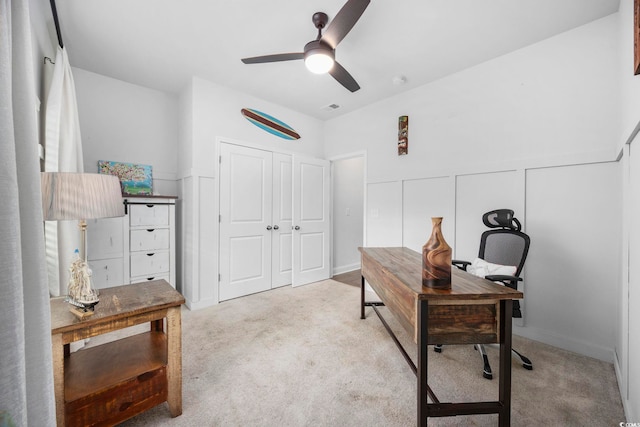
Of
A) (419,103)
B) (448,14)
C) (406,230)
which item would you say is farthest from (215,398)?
(419,103)

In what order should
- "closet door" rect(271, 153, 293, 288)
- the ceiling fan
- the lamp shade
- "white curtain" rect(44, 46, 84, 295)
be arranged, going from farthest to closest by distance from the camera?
"closet door" rect(271, 153, 293, 288) < "white curtain" rect(44, 46, 84, 295) < the ceiling fan < the lamp shade

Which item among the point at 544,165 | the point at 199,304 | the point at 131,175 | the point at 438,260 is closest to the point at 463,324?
the point at 438,260

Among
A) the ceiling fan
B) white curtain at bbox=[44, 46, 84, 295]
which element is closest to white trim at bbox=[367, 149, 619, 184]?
the ceiling fan

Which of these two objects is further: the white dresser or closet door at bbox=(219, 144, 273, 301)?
closet door at bbox=(219, 144, 273, 301)

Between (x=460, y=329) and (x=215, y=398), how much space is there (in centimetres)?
152

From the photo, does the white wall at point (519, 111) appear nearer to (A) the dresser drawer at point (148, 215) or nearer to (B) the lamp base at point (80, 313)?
(A) the dresser drawer at point (148, 215)

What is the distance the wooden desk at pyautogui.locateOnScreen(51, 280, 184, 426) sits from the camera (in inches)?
46.8

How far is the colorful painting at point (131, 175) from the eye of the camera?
122 inches

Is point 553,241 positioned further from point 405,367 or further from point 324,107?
point 324,107

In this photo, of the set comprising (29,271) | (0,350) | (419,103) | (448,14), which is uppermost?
(448,14)

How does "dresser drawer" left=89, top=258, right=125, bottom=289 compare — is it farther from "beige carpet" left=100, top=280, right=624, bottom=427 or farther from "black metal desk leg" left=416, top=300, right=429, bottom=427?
"black metal desk leg" left=416, top=300, right=429, bottom=427

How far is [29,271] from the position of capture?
0.66 meters

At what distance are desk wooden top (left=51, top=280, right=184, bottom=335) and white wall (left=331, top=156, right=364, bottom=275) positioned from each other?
11.2 feet

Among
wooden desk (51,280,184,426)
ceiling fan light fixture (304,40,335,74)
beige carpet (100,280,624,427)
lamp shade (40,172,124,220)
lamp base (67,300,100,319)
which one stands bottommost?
beige carpet (100,280,624,427)
